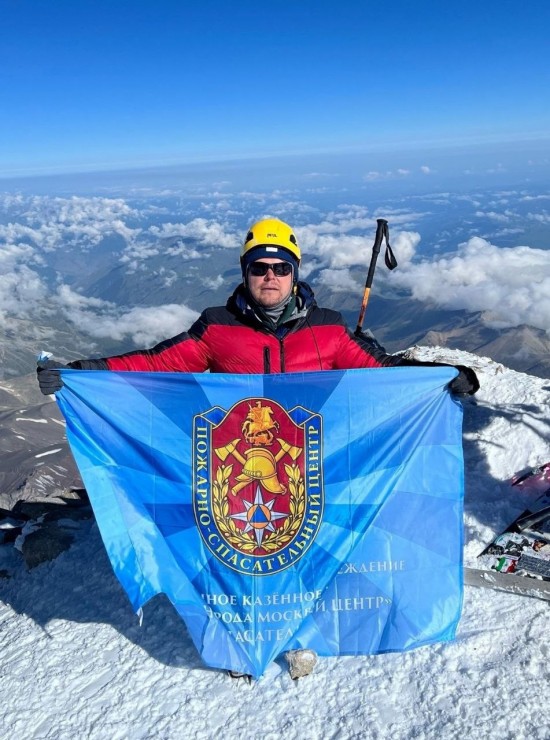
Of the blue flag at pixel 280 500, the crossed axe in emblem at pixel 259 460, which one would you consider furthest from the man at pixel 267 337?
the crossed axe in emblem at pixel 259 460

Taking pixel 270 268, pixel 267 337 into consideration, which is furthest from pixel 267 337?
pixel 270 268

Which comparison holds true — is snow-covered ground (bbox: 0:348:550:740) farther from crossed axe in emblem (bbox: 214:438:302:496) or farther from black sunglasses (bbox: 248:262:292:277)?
black sunglasses (bbox: 248:262:292:277)

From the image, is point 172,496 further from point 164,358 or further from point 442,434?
point 442,434

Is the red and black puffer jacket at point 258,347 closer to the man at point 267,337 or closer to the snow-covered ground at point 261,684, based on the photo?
the man at point 267,337

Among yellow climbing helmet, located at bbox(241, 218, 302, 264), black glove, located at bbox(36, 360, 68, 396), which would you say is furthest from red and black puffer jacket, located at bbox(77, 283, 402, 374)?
yellow climbing helmet, located at bbox(241, 218, 302, 264)

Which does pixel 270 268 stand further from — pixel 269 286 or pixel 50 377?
pixel 50 377

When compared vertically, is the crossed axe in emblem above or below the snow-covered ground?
above
